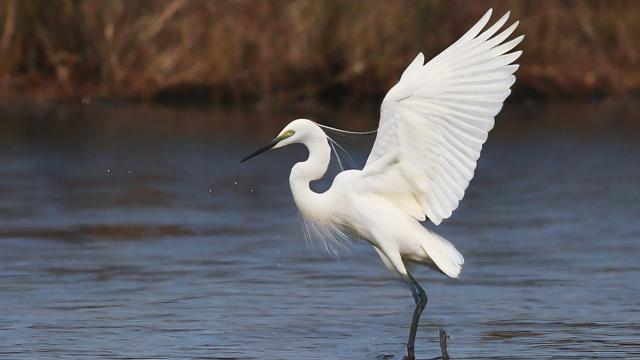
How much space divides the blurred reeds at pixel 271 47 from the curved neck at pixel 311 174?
42.1 ft

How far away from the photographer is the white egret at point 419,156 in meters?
7.43

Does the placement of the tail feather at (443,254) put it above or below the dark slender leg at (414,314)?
above

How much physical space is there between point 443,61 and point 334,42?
44.3 ft

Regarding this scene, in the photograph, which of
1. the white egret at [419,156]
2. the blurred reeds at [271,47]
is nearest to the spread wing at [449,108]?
the white egret at [419,156]

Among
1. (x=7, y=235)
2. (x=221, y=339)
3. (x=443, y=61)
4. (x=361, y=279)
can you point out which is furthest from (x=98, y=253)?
(x=443, y=61)

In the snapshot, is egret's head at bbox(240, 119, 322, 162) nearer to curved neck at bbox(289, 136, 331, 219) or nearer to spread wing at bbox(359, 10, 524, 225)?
curved neck at bbox(289, 136, 331, 219)

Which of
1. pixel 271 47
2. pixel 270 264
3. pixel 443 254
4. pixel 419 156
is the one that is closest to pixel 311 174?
pixel 419 156

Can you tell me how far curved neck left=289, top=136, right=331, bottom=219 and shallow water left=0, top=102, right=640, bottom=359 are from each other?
64 cm

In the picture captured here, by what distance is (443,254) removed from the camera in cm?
785

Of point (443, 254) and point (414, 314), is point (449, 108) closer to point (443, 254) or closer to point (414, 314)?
point (443, 254)

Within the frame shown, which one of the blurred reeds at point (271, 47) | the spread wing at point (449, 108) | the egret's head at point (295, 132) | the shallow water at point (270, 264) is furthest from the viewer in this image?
the blurred reeds at point (271, 47)

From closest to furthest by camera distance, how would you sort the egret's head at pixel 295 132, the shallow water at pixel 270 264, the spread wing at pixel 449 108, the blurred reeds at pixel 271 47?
the spread wing at pixel 449 108
the shallow water at pixel 270 264
the egret's head at pixel 295 132
the blurred reeds at pixel 271 47

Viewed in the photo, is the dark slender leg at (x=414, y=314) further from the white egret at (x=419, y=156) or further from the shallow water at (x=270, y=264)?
the shallow water at (x=270, y=264)

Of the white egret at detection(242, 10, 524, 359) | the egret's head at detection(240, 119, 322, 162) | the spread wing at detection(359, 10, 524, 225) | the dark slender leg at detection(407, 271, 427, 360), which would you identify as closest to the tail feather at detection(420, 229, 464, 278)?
the white egret at detection(242, 10, 524, 359)
